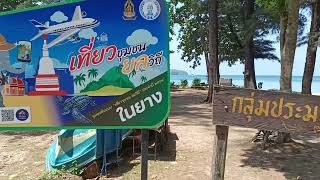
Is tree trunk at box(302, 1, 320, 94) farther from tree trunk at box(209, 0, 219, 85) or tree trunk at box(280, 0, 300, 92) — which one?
tree trunk at box(209, 0, 219, 85)

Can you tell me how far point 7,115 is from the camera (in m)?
3.91

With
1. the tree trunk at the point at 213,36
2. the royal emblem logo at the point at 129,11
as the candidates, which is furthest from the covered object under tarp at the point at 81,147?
the tree trunk at the point at 213,36

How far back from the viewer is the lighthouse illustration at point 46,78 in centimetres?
378

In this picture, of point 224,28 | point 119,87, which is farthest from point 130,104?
point 224,28

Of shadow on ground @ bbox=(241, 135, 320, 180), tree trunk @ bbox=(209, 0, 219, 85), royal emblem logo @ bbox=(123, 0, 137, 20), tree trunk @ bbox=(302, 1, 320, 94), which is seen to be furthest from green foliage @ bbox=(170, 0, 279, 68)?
royal emblem logo @ bbox=(123, 0, 137, 20)

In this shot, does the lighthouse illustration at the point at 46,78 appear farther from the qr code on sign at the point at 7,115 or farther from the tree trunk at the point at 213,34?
the tree trunk at the point at 213,34

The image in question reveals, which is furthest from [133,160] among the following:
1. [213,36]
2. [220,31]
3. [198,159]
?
[220,31]

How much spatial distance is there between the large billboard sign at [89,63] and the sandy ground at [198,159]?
12.2 ft

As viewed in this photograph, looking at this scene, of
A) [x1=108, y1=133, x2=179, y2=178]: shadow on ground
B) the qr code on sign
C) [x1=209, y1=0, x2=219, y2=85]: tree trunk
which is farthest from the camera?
[x1=209, y1=0, x2=219, y2=85]: tree trunk

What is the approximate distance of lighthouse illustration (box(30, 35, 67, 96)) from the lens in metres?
3.78

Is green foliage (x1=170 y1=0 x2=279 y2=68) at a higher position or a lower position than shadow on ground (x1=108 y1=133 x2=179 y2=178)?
higher

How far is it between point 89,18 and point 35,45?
56 centimetres

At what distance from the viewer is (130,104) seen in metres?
3.81

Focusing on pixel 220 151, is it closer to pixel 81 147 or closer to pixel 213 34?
pixel 81 147
